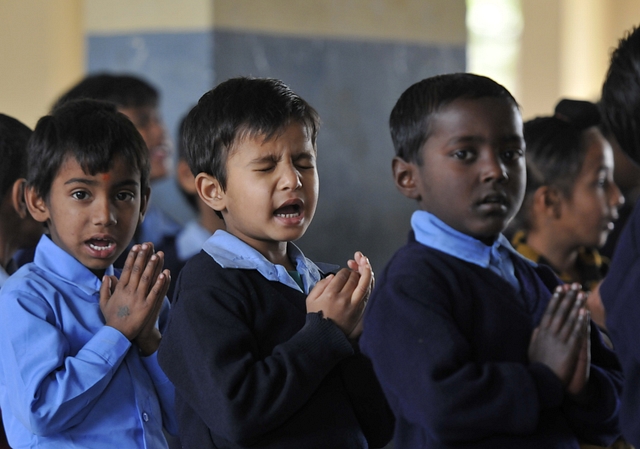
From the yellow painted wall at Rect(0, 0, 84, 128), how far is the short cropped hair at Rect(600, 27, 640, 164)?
12.2 feet

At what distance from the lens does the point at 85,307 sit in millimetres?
2025

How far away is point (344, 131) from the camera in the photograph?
3.97m

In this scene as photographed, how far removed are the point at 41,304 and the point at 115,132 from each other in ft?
1.44

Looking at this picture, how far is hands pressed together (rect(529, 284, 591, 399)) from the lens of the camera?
60.6 inches

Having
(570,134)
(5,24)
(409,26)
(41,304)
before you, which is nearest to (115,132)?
(41,304)

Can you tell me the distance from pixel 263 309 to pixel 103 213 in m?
0.49

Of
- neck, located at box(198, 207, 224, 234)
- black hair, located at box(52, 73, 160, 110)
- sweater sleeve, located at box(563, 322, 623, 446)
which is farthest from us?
neck, located at box(198, 207, 224, 234)

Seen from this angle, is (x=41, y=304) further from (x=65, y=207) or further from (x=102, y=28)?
(x=102, y=28)

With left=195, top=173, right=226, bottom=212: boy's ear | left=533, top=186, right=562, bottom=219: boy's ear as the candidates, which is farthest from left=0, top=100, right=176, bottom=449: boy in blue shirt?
left=533, top=186, right=562, bottom=219: boy's ear

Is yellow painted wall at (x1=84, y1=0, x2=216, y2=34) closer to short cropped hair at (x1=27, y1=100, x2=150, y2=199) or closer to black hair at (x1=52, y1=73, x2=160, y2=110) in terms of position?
black hair at (x1=52, y1=73, x2=160, y2=110)

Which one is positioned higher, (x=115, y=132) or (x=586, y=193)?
(x=115, y=132)

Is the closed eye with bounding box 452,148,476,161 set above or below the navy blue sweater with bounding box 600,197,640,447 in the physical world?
above

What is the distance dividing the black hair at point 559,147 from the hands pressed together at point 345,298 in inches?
47.2

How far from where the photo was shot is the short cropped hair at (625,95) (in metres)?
Answer: 1.62
